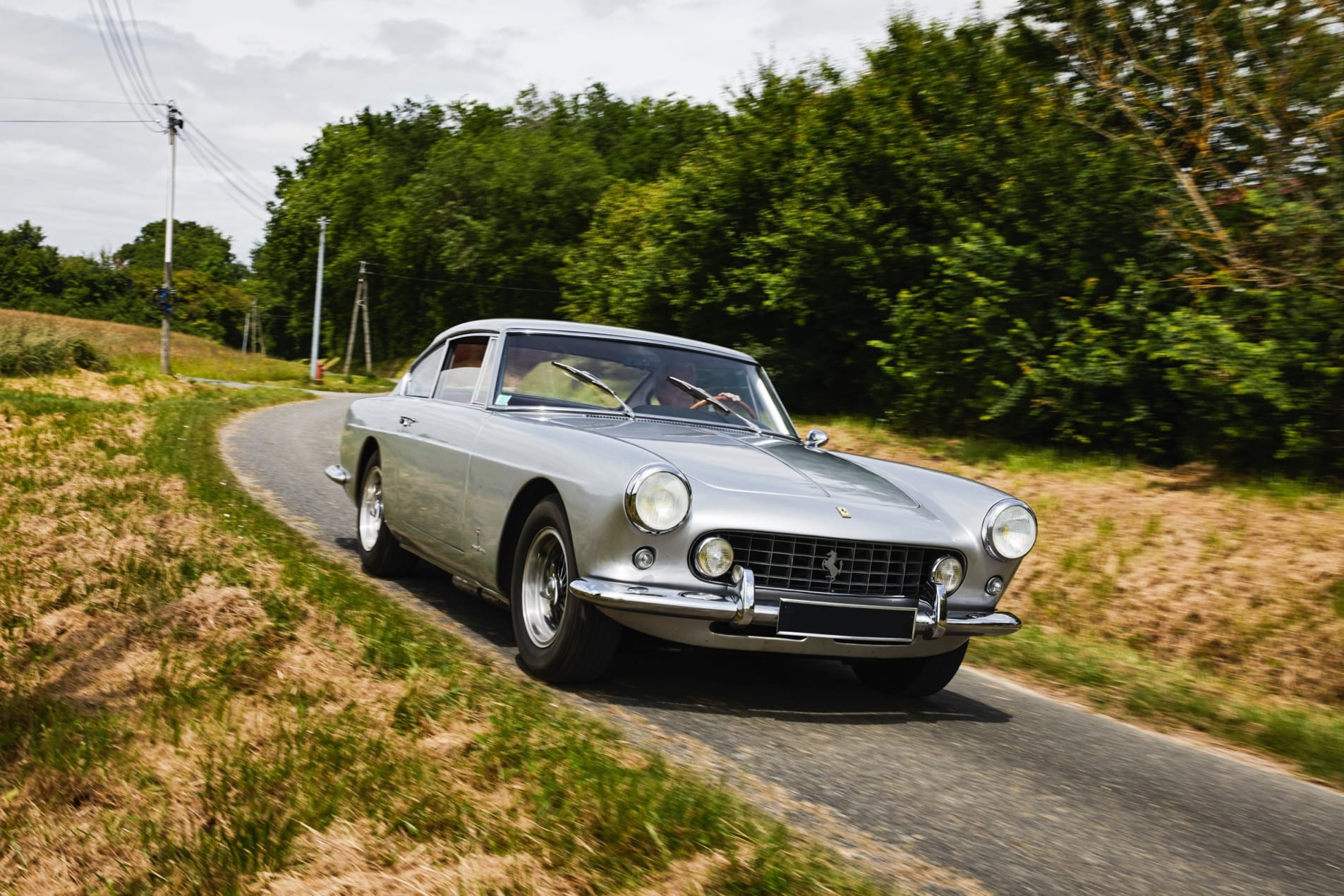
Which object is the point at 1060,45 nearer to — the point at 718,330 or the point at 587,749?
the point at 718,330

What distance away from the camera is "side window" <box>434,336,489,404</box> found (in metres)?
6.07

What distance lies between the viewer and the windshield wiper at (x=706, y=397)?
19.2ft

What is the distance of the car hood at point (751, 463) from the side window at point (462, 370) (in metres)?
0.92

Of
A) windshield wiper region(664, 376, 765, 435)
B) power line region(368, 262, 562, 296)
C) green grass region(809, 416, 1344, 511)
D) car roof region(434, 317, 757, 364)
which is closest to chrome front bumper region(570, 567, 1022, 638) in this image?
windshield wiper region(664, 376, 765, 435)

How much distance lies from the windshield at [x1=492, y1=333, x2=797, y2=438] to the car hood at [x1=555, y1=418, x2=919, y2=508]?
21cm

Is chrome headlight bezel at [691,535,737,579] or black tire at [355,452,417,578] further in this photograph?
black tire at [355,452,417,578]

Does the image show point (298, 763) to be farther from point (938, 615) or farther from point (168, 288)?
point (168, 288)

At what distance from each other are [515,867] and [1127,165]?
12001mm

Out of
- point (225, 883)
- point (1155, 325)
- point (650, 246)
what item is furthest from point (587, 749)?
point (650, 246)

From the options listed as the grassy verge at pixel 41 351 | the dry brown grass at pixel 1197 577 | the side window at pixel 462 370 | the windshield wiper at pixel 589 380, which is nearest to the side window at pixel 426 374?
the side window at pixel 462 370

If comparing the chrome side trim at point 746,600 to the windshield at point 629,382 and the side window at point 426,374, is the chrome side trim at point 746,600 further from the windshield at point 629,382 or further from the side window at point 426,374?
the side window at point 426,374

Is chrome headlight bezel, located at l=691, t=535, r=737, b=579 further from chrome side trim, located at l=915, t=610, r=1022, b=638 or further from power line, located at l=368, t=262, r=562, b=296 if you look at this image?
power line, located at l=368, t=262, r=562, b=296

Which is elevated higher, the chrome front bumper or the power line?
the power line

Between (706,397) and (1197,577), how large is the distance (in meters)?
4.16
